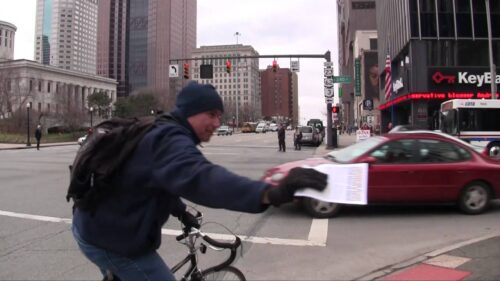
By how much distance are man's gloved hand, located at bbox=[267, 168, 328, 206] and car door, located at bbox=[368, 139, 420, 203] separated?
652 cm

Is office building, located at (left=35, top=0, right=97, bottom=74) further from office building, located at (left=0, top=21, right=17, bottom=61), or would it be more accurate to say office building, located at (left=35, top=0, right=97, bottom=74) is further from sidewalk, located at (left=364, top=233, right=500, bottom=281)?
sidewalk, located at (left=364, top=233, right=500, bottom=281)

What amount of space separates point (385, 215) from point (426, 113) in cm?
2881

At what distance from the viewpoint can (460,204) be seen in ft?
28.5

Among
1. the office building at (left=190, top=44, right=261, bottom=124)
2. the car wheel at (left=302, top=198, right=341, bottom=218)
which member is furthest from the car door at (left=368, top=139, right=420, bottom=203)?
the office building at (left=190, top=44, right=261, bottom=124)

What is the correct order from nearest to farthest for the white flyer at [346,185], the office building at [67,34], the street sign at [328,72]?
the white flyer at [346,185] → the street sign at [328,72] → the office building at [67,34]

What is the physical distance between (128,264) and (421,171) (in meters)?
6.98

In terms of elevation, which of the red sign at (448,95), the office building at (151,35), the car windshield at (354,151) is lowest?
the car windshield at (354,151)

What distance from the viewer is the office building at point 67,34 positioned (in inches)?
5679

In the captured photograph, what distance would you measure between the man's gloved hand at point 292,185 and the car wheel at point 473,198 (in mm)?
7534

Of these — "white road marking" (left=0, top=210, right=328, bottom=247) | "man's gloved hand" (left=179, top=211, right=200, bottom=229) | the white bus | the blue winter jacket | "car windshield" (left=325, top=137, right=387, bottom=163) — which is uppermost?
the white bus

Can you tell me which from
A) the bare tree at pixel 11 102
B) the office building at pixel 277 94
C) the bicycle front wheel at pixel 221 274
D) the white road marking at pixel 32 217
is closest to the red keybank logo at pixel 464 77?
the white road marking at pixel 32 217

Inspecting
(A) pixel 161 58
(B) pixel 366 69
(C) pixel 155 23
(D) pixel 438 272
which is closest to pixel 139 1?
(C) pixel 155 23

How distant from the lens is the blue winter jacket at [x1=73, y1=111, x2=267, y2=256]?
2041 millimetres

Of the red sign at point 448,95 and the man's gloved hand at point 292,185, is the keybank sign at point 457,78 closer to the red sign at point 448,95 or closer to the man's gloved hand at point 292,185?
the red sign at point 448,95
